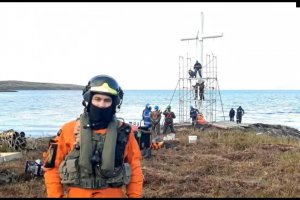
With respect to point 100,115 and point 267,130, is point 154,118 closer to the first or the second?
point 267,130

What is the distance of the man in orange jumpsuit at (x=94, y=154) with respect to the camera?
13.9 feet

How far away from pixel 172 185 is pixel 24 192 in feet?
10.4

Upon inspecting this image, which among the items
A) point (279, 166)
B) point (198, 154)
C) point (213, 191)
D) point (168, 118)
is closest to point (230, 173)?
point (279, 166)

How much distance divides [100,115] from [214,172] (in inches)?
310

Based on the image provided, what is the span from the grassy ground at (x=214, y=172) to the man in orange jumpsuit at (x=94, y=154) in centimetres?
465

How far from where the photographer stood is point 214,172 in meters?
11.6

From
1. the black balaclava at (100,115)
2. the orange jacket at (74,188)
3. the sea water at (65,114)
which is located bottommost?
the sea water at (65,114)

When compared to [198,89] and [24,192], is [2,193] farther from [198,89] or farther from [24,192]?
[198,89]

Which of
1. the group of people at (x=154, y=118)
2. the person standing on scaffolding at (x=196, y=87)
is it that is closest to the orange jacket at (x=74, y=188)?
the group of people at (x=154, y=118)

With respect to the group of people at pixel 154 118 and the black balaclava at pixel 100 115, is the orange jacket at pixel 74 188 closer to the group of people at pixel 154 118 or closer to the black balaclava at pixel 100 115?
the black balaclava at pixel 100 115

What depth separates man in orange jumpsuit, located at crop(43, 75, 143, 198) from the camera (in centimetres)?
423

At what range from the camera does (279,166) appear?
1192 cm

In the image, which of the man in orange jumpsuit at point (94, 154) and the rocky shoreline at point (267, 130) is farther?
the rocky shoreline at point (267, 130)

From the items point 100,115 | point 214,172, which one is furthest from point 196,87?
point 100,115
